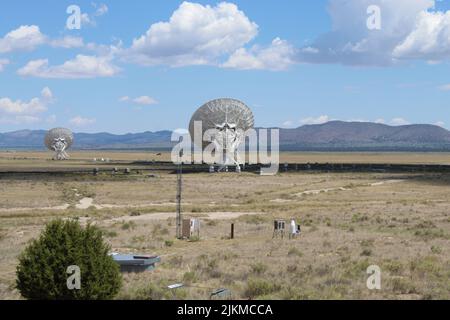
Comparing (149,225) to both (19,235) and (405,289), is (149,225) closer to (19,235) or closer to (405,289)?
(19,235)

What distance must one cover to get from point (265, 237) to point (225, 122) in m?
81.2

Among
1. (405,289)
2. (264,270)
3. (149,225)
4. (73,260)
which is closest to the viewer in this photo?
(73,260)

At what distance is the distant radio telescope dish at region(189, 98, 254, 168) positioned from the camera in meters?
111

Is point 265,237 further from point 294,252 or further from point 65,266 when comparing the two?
point 65,266

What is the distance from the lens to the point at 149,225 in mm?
36719

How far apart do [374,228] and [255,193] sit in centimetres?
3374

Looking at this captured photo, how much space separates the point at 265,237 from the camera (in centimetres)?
3048

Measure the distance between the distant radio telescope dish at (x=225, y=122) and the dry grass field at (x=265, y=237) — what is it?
38363 mm

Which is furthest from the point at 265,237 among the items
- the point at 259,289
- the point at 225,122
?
the point at 225,122

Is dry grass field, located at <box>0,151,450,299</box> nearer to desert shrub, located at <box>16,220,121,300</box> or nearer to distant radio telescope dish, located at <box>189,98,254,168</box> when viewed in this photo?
desert shrub, located at <box>16,220,121,300</box>

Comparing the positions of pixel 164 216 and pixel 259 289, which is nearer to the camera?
pixel 259 289

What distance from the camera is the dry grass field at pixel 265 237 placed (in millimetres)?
17500

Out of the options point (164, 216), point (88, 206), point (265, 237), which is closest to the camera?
point (265, 237)
